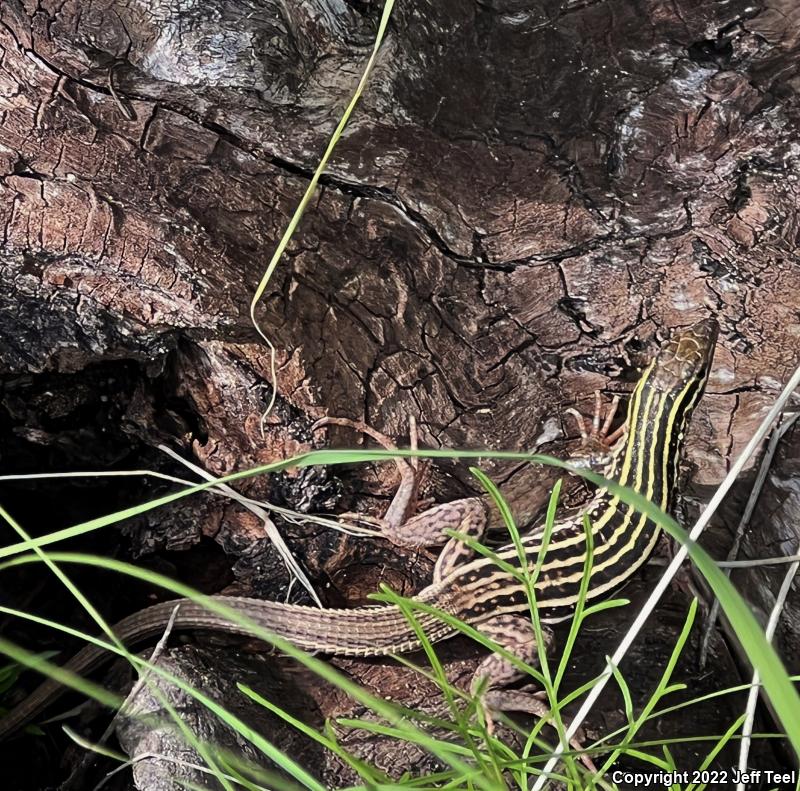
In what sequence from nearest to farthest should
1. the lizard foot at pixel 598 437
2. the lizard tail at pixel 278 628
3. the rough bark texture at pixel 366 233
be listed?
the rough bark texture at pixel 366 233, the lizard tail at pixel 278 628, the lizard foot at pixel 598 437

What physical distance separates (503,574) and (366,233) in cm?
106

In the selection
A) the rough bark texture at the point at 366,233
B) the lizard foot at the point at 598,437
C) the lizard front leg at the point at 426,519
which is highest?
the rough bark texture at the point at 366,233

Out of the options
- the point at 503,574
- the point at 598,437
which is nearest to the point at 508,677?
the point at 503,574

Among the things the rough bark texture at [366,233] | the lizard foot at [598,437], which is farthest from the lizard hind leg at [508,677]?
the lizard foot at [598,437]

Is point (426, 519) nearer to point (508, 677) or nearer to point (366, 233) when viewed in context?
point (508, 677)

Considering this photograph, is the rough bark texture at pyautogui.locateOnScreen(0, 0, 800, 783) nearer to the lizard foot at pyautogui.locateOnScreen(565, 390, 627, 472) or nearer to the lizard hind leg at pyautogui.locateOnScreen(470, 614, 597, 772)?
the lizard foot at pyautogui.locateOnScreen(565, 390, 627, 472)

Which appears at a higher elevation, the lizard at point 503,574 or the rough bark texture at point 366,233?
the rough bark texture at point 366,233

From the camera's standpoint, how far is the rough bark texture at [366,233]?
1.75m

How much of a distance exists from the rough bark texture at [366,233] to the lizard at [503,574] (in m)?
0.08

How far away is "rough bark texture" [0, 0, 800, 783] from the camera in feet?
5.74

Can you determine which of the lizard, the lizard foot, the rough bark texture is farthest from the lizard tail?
the lizard foot

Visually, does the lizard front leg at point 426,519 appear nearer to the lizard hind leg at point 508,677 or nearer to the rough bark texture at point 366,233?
the rough bark texture at point 366,233

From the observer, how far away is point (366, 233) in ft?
6.56

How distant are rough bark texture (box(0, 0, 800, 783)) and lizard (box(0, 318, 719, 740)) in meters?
0.08
